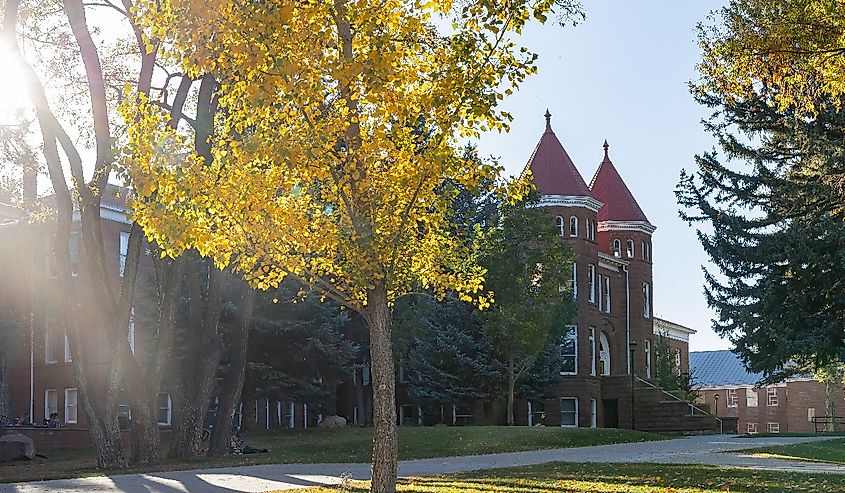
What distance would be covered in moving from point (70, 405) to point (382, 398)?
103 feet

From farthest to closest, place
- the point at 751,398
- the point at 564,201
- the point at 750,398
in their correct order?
the point at 750,398 → the point at 751,398 → the point at 564,201

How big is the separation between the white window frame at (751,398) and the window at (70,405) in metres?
51.4

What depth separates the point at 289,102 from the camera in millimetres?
10688

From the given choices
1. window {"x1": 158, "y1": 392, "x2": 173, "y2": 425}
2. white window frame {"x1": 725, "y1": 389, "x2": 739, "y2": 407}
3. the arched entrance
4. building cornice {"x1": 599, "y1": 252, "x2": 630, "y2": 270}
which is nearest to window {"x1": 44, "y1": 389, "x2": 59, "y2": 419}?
window {"x1": 158, "y1": 392, "x2": 173, "y2": 425}

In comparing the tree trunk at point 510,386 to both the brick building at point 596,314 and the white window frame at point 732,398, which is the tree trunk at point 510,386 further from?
the white window frame at point 732,398

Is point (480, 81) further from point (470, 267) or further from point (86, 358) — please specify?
point (86, 358)

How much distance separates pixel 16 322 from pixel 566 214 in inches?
834

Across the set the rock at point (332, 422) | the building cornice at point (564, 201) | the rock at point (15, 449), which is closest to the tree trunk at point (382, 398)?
the rock at point (15, 449)

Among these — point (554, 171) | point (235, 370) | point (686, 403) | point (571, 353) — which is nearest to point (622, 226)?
point (554, 171)

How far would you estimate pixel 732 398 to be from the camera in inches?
3049

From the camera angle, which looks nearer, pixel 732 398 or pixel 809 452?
pixel 809 452

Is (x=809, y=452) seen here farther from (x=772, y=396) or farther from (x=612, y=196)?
(x=772, y=396)

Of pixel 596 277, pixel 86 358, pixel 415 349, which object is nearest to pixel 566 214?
pixel 596 277

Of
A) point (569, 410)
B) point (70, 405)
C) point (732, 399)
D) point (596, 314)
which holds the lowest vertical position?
point (732, 399)
